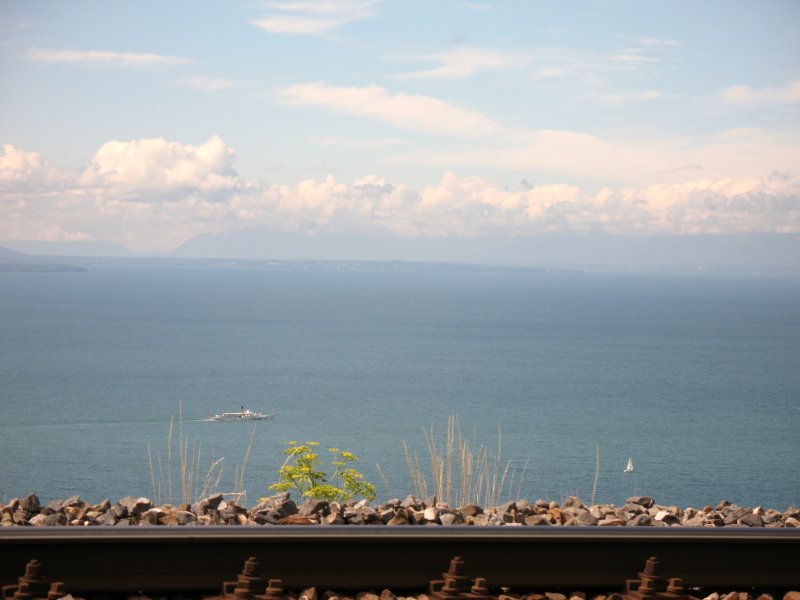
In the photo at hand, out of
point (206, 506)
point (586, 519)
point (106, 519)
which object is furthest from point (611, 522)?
point (106, 519)

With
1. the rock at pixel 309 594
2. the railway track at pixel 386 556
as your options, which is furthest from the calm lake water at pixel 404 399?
the rock at pixel 309 594

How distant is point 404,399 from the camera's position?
241 feet

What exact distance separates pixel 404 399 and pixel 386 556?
226ft

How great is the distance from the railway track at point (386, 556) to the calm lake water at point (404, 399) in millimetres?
12010

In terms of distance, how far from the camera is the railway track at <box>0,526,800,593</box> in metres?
4.45

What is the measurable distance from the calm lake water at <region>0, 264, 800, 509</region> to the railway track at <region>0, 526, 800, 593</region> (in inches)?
473

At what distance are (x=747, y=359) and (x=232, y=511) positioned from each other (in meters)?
116

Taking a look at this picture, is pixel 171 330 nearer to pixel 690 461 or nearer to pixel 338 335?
pixel 338 335

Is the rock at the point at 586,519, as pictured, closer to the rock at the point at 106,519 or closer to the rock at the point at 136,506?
the rock at the point at 136,506

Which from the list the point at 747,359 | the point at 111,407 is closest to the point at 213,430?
the point at 111,407

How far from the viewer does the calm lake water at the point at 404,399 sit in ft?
157

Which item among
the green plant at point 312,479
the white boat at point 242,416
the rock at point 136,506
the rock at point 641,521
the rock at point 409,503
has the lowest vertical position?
the white boat at point 242,416

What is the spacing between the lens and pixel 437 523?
5.75 meters

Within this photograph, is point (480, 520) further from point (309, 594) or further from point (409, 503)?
point (309, 594)
